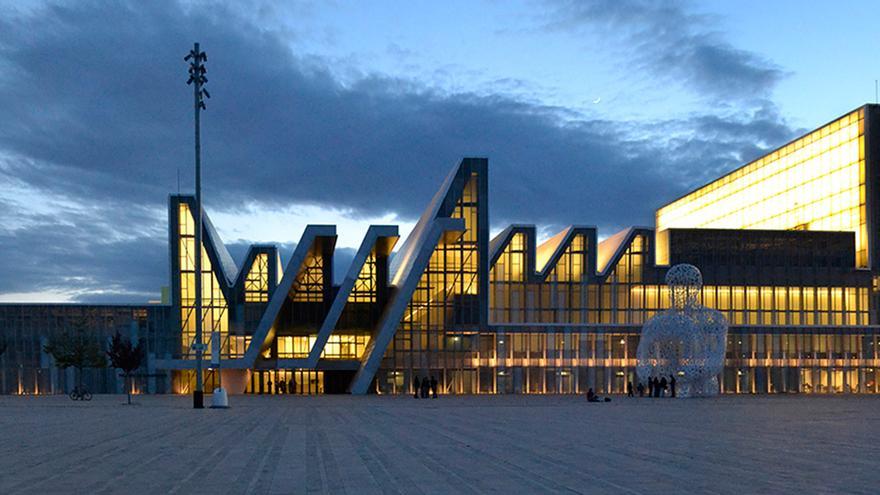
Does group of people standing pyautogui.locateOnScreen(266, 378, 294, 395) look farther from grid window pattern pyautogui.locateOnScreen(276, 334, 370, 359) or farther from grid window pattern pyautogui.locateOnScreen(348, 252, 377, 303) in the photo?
grid window pattern pyautogui.locateOnScreen(348, 252, 377, 303)

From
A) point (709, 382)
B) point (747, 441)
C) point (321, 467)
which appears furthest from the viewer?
point (709, 382)

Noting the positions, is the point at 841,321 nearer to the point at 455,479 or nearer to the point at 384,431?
the point at 384,431

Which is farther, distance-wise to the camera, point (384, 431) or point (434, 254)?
point (434, 254)

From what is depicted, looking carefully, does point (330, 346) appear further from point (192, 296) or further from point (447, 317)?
point (192, 296)

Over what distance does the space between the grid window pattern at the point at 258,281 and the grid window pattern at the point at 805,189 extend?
32.2m

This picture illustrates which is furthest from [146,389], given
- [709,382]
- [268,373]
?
[709,382]

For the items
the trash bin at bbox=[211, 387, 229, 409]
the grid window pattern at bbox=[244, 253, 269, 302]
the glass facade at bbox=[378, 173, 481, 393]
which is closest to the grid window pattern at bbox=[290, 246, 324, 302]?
the grid window pattern at bbox=[244, 253, 269, 302]

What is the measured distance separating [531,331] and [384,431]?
171ft

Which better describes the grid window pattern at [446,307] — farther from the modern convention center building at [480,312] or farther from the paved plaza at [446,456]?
the paved plaza at [446,456]

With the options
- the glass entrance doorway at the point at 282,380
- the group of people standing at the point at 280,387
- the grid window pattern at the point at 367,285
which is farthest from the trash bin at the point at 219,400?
the grid window pattern at the point at 367,285

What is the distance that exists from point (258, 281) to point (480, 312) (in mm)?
17527

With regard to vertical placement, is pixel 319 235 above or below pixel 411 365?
above

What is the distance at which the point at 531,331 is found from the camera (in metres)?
79.6

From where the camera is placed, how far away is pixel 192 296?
263ft
